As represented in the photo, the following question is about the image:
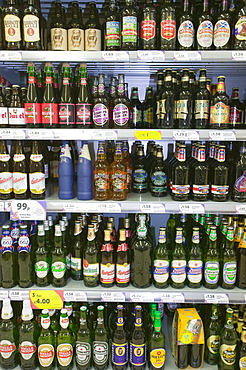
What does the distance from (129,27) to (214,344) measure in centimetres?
200

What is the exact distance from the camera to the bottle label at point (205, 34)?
6.98 feet

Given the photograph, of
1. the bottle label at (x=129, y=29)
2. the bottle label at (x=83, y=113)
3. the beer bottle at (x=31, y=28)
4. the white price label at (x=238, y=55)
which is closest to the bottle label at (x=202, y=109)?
the white price label at (x=238, y=55)

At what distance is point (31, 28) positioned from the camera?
2.10 metres

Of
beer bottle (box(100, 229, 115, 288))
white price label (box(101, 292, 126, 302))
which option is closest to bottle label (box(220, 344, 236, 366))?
white price label (box(101, 292, 126, 302))

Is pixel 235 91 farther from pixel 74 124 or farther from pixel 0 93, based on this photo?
pixel 0 93

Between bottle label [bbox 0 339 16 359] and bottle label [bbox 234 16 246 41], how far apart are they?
2.30 metres

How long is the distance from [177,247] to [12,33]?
5.34 ft

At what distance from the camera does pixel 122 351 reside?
2195 mm

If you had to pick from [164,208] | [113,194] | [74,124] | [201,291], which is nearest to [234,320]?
[201,291]

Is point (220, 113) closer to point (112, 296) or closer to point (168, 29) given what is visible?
point (168, 29)

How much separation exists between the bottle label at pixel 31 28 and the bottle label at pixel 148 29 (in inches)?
24.3

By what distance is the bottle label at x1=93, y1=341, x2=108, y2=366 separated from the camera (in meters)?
2.21

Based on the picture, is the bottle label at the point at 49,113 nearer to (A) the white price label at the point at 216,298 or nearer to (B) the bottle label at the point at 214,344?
(A) the white price label at the point at 216,298

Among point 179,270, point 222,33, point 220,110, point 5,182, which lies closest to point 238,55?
point 222,33
